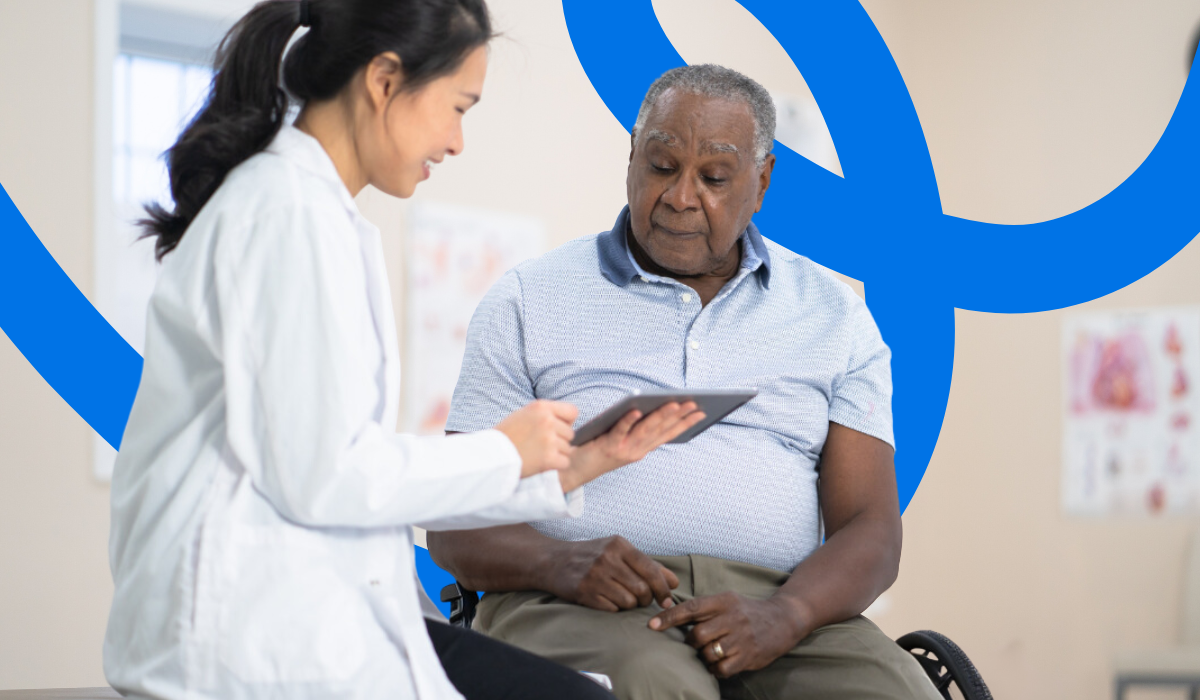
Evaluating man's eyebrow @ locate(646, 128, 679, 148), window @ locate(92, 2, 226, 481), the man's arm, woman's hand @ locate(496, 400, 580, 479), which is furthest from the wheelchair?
window @ locate(92, 2, 226, 481)

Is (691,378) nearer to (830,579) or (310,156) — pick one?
(830,579)

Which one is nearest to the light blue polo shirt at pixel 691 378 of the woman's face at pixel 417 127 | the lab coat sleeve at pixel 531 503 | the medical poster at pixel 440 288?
the lab coat sleeve at pixel 531 503

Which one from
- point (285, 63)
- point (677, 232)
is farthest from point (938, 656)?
point (285, 63)

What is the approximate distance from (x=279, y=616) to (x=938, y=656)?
4.04 ft

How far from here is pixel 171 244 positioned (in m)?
1.31

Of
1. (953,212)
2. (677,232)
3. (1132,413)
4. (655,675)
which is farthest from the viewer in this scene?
(953,212)

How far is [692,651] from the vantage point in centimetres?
163

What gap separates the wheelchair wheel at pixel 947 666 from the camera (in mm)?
1735

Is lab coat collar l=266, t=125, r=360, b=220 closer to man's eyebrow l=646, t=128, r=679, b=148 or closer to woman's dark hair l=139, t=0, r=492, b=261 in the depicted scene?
woman's dark hair l=139, t=0, r=492, b=261

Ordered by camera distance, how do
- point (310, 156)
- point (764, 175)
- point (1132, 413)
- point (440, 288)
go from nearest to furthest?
point (310, 156) → point (764, 175) → point (440, 288) → point (1132, 413)

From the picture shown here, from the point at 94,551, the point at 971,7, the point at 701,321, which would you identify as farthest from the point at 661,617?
the point at 971,7

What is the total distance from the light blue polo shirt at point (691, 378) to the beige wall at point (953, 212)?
121 cm

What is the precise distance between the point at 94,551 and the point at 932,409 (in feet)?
8.64
